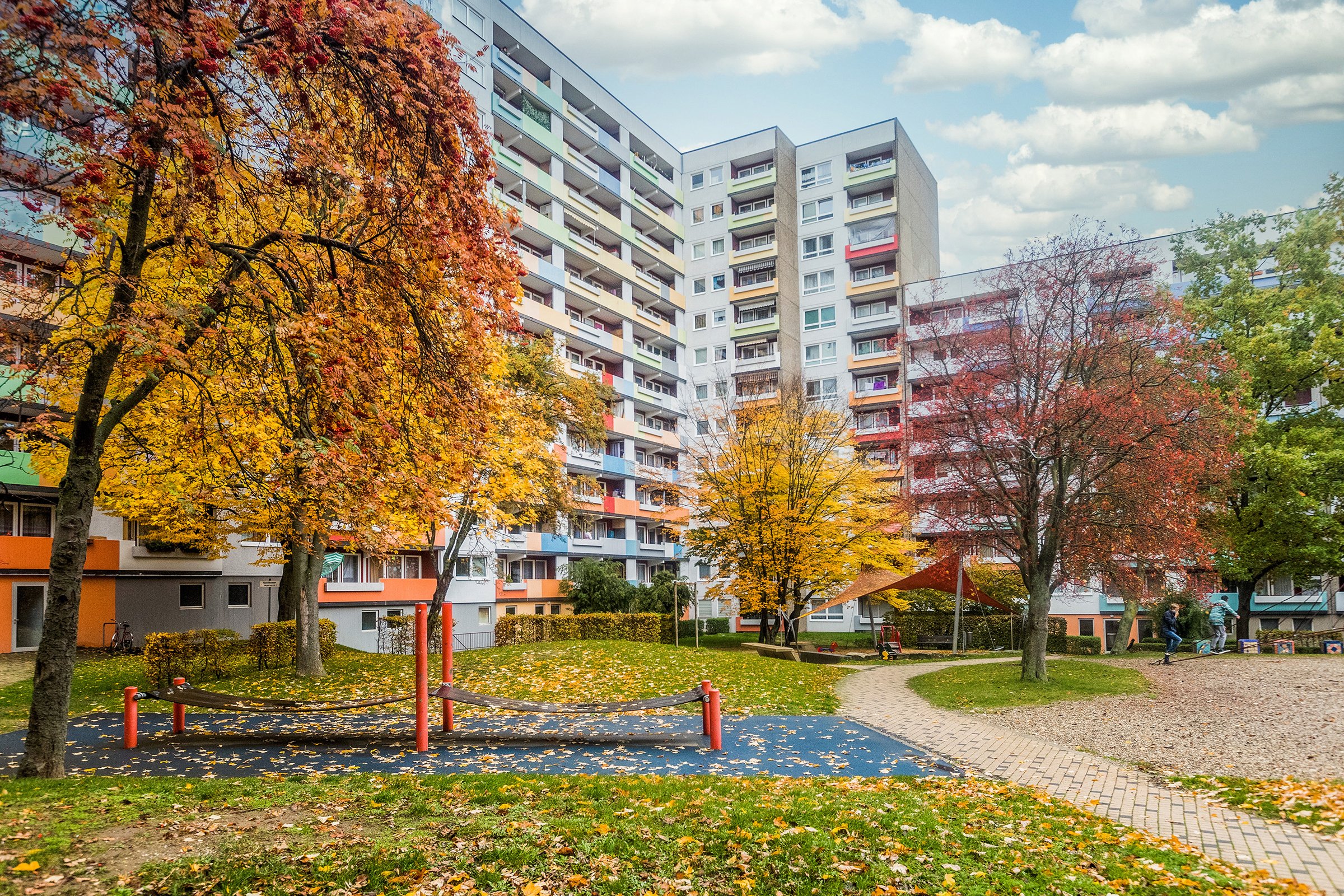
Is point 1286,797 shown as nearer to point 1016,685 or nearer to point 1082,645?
point 1016,685

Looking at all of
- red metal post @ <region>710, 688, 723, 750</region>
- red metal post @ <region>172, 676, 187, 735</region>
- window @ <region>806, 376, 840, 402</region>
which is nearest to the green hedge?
red metal post @ <region>172, 676, 187, 735</region>

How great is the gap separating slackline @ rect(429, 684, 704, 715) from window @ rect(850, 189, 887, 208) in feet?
179

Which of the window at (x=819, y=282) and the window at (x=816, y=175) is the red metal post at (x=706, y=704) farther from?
the window at (x=816, y=175)

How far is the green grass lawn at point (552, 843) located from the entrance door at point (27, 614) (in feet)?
75.9

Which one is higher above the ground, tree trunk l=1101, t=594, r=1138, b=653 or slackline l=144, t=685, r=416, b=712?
slackline l=144, t=685, r=416, b=712

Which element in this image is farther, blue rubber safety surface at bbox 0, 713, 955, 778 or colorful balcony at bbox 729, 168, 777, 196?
colorful balcony at bbox 729, 168, 777, 196

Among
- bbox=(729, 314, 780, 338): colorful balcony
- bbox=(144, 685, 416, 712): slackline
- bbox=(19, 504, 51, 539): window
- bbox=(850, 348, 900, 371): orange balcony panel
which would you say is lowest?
bbox=(144, 685, 416, 712): slackline

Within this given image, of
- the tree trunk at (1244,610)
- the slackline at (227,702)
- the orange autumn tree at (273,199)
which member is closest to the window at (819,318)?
the tree trunk at (1244,610)

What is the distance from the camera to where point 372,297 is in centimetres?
936

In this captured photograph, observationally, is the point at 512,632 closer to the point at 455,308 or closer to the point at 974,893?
the point at 455,308

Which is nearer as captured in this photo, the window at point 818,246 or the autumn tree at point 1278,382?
the autumn tree at point 1278,382

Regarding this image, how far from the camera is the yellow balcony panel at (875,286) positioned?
59.1 meters

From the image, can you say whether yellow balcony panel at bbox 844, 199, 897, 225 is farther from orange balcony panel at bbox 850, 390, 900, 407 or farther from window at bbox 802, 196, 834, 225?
orange balcony panel at bbox 850, 390, 900, 407

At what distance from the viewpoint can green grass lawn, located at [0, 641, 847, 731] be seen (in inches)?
651
